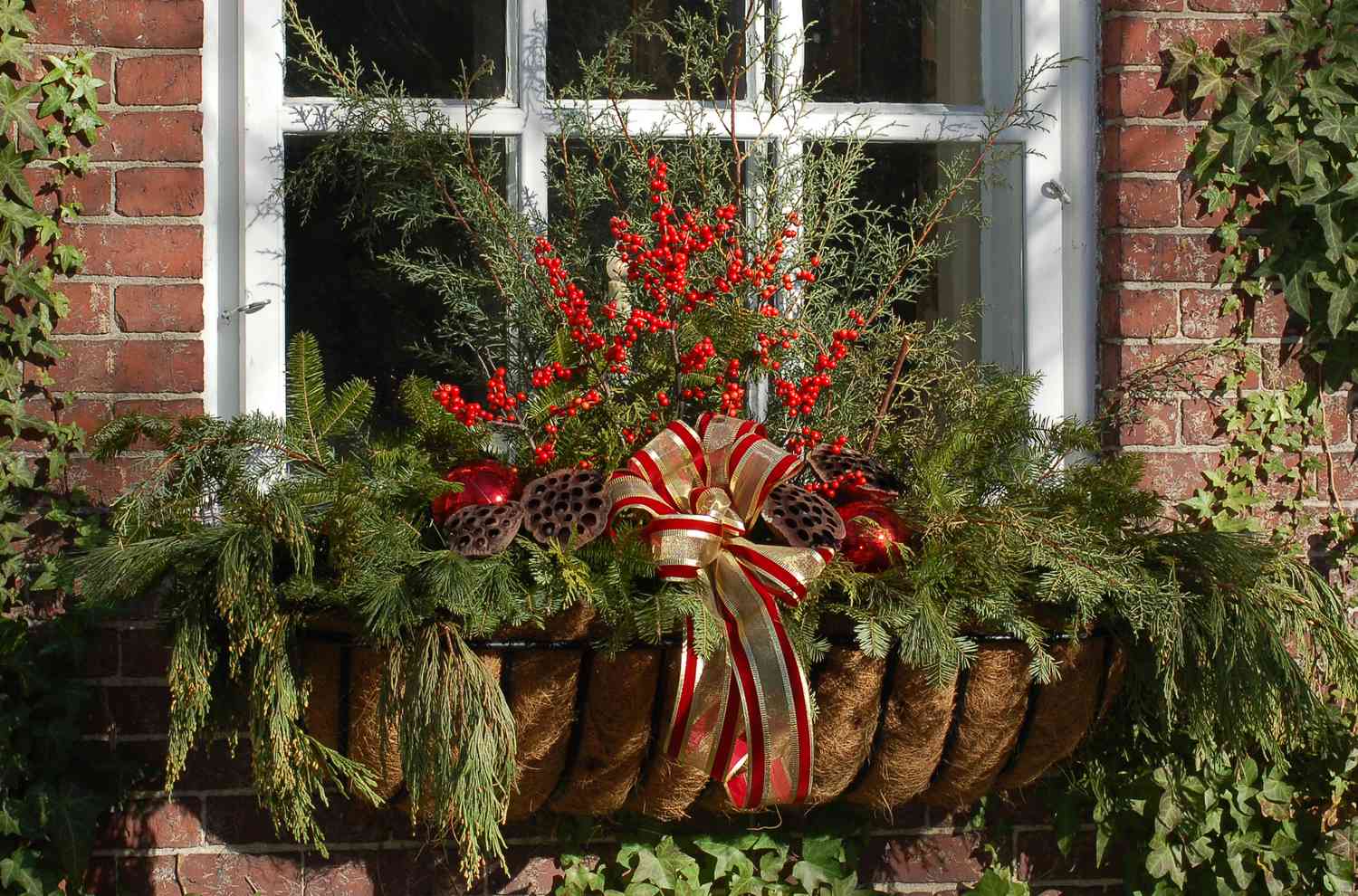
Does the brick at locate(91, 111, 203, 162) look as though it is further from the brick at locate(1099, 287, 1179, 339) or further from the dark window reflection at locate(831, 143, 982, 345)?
the brick at locate(1099, 287, 1179, 339)

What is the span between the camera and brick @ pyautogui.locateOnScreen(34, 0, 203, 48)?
2072 mm

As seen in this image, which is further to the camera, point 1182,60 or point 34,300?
point 1182,60

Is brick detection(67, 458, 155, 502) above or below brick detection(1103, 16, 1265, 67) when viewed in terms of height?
below

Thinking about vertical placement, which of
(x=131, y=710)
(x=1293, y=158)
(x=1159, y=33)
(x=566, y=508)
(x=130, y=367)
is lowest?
(x=131, y=710)

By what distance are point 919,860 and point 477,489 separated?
1.01m

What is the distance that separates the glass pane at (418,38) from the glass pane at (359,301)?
0.72ft

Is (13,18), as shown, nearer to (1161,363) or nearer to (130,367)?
(130,367)

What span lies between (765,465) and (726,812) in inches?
24.5

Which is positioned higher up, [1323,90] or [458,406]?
[1323,90]

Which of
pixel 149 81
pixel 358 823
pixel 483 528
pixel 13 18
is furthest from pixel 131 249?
pixel 358 823

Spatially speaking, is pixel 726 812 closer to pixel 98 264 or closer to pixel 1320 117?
pixel 98 264

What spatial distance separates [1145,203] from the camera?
2230 mm

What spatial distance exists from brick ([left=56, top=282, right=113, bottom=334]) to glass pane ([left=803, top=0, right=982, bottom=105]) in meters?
1.19

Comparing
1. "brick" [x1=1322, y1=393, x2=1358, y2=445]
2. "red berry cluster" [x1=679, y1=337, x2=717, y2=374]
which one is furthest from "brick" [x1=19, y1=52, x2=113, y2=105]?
"brick" [x1=1322, y1=393, x2=1358, y2=445]
